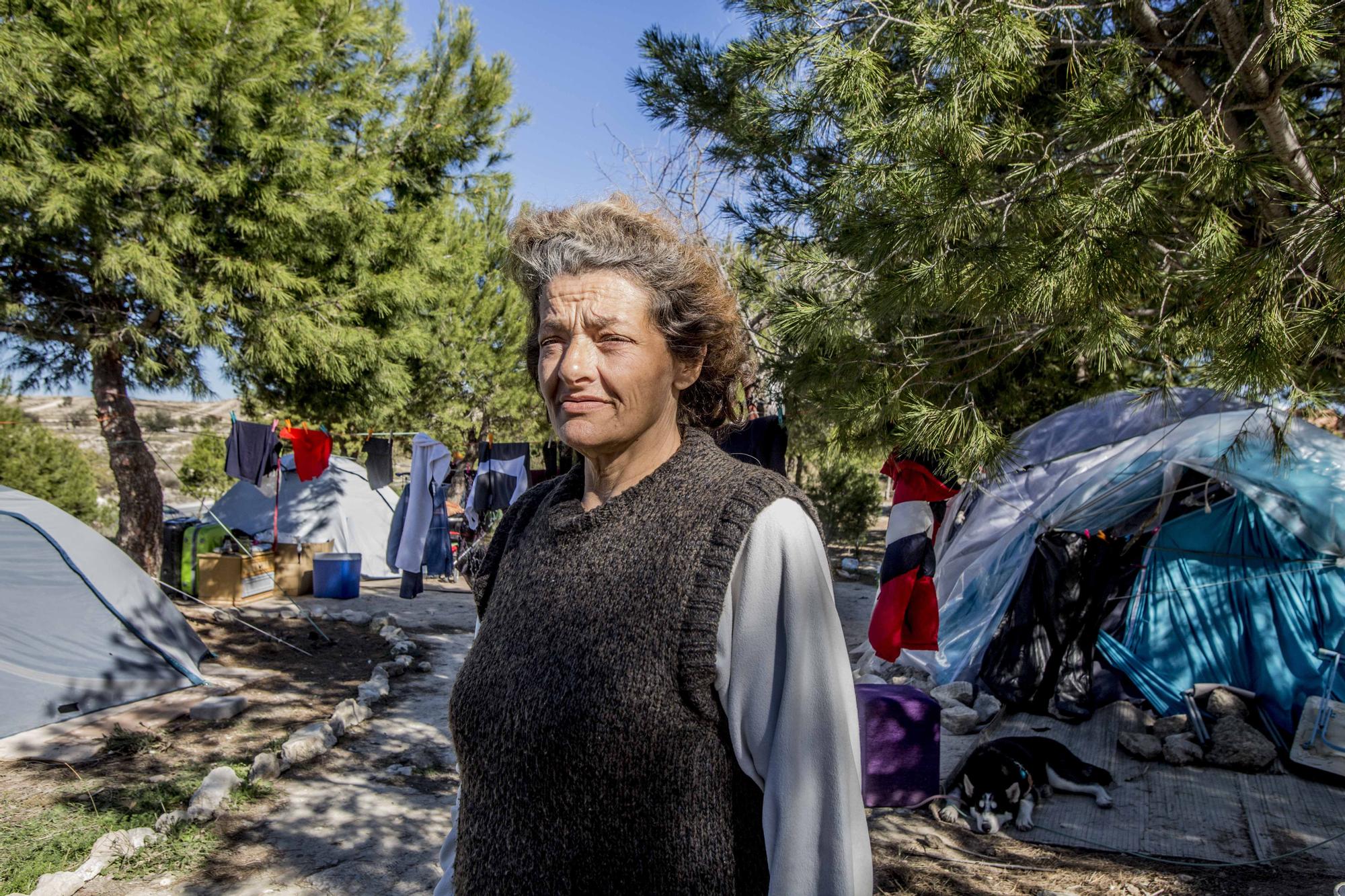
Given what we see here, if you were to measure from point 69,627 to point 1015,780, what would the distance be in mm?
6245

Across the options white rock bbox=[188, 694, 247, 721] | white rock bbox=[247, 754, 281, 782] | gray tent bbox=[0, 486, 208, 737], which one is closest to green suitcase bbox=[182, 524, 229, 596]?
gray tent bbox=[0, 486, 208, 737]

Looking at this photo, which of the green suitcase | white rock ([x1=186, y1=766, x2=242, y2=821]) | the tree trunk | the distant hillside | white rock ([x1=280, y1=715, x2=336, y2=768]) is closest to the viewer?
white rock ([x1=186, y1=766, x2=242, y2=821])

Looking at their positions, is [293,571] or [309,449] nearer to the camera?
[309,449]

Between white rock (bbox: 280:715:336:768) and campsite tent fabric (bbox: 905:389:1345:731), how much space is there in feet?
14.6

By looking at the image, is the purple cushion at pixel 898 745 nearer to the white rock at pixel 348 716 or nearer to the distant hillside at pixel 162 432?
the white rock at pixel 348 716

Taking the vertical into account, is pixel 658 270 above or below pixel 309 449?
below

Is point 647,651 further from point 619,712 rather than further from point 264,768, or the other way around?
point 264,768

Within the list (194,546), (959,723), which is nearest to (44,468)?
(194,546)

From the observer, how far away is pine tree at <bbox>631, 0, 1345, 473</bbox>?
2359mm

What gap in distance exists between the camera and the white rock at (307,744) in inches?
192

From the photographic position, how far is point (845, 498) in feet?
48.0

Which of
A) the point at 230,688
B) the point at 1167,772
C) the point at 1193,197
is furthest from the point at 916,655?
the point at 230,688

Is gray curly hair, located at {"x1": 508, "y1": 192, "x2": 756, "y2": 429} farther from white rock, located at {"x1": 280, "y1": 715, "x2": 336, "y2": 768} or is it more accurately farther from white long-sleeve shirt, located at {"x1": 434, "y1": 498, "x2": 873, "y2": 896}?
white rock, located at {"x1": 280, "y1": 715, "x2": 336, "y2": 768}

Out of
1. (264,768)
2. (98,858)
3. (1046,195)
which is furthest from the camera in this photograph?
(264,768)
